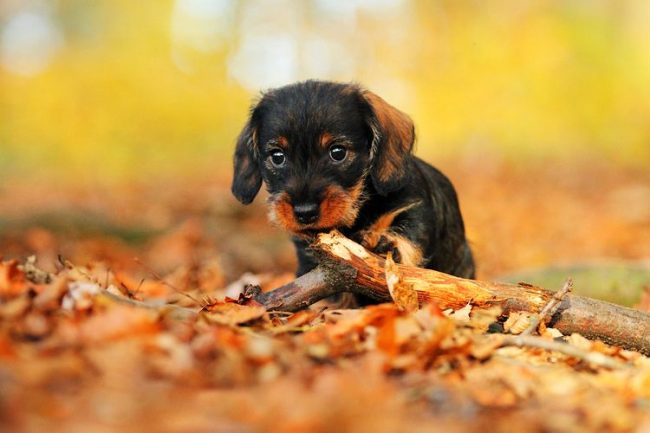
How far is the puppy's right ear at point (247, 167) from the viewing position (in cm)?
506

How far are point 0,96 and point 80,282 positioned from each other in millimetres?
20093

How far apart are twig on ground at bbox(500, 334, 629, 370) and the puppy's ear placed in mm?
1461

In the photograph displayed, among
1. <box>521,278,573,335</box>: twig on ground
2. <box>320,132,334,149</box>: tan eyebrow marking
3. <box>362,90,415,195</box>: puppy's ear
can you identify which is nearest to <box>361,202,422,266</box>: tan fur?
<box>362,90,415,195</box>: puppy's ear

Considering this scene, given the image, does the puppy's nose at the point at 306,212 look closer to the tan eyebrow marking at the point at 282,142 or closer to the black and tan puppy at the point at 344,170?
the black and tan puppy at the point at 344,170

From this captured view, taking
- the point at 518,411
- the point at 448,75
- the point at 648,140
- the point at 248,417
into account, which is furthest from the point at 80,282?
the point at 448,75

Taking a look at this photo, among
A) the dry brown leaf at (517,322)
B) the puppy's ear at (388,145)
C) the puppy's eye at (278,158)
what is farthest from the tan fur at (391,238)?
the dry brown leaf at (517,322)

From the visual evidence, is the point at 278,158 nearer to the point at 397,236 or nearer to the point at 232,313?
the point at 397,236

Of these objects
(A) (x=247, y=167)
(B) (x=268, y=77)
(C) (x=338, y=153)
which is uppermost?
(C) (x=338, y=153)

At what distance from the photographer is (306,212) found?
4102 millimetres

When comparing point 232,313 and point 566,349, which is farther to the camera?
point 232,313

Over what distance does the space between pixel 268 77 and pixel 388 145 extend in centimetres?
2151

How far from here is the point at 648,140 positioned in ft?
64.3

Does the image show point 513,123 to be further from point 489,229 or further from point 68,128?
point 68,128

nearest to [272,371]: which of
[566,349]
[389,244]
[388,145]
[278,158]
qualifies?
[566,349]
